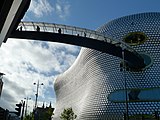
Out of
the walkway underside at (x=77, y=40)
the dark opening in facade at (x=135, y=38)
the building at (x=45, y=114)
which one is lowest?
the building at (x=45, y=114)

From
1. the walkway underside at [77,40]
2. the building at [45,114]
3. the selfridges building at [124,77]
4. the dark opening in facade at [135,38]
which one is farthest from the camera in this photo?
the building at [45,114]

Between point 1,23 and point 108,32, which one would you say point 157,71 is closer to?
point 108,32

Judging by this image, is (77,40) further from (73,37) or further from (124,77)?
(124,77)

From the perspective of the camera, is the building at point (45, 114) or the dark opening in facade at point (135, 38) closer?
the dark opening in facade at point (135, 38)

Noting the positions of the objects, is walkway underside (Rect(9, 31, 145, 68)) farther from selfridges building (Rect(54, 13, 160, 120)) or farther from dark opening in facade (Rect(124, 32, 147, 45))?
dark opening in facade (Rect(124, 32, 147, 45))

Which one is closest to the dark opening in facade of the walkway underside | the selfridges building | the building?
the selfridges building

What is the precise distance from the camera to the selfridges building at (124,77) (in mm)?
48656

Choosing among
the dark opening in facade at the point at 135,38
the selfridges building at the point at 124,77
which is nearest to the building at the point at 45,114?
the selfridges building at the point at 124,77

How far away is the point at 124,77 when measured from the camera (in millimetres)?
52375

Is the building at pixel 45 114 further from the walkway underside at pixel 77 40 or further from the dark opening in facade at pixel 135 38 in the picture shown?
the dark opening in facade at pixel 135 38

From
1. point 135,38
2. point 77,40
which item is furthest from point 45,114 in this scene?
point 77,40

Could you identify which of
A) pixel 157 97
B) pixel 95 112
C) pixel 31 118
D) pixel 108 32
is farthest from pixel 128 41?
pixel 31 118

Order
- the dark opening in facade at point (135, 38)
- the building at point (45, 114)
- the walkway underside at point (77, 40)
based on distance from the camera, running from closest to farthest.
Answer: the walkway underside at point (77, 40)
the dark opening in facade at point (135, 38)
the building at point (45, 114)

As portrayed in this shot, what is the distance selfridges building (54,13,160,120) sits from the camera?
48.7 metres
